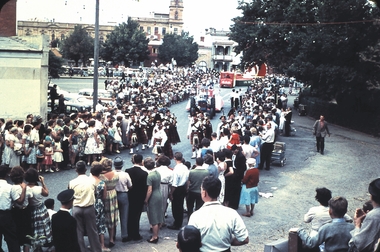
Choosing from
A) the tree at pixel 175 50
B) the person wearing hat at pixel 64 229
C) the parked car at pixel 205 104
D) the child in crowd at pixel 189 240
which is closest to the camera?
the child in crowd at pixel 189 240

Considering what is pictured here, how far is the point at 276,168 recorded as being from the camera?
1819 centimetres

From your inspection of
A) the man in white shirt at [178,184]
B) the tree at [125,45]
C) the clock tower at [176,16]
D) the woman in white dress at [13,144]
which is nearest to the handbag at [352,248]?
the man in white shirt at [178,184]

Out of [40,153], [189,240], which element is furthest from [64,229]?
[40,153]

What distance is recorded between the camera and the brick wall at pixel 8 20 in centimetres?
525

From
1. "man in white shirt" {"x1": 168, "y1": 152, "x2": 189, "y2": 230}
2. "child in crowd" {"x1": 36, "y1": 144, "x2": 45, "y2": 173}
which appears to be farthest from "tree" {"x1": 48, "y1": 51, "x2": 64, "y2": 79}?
"man in white shirt" {"x1": 168, "y1": 152, "x2": 189, "y2": 230}

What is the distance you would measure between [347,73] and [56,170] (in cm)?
1973

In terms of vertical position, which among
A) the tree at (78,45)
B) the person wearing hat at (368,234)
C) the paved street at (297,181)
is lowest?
the paved street at (297,181)

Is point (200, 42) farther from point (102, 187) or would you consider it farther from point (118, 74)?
point (102, 187)

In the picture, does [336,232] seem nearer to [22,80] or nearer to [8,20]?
[8,20]

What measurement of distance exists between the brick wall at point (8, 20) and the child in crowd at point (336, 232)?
4443 mm

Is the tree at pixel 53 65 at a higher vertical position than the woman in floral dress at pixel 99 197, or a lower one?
higher

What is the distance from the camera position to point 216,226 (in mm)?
5309

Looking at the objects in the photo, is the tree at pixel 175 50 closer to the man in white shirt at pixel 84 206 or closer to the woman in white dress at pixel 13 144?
the woman in white dress at pixel 13 144

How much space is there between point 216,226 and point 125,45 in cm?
7257
